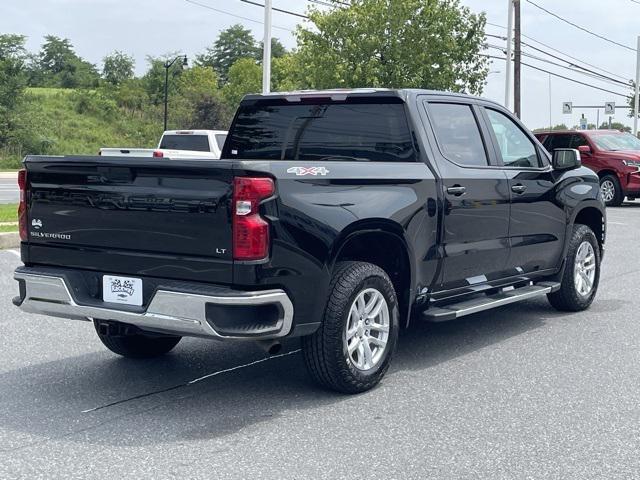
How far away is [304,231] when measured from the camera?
4977 mm

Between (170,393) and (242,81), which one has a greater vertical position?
(242,81)

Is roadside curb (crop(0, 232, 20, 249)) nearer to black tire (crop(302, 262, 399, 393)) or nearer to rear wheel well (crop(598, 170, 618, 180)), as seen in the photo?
black tire (crop(302, 262, 399, 393))

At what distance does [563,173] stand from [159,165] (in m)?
4.27

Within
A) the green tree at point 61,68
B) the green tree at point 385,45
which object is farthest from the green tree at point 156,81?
the green tree at point 385,45

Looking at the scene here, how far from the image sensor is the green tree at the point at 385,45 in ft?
129

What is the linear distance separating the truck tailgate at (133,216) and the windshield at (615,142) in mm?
19053

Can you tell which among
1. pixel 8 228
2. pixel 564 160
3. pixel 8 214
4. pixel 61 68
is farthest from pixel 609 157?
pixel 61 68

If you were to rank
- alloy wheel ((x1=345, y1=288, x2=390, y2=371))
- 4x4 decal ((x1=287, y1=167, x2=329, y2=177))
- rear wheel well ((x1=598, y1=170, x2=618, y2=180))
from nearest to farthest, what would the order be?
4x4 decal ((x1=287, y1=167, x2=329, y2=177)), alloy wheel ((x1=345, y1=288, x2=390, y2=371)), rear wheel well ((x1=598, y1=170, x2=618, y2=180))

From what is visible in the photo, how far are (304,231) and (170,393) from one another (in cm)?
138

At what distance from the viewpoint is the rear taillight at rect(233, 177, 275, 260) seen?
4.69 metres

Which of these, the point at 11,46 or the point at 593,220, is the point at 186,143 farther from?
the point at 11,46

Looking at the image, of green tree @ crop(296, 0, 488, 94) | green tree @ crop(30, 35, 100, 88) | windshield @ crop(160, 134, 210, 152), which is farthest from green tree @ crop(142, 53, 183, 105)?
windshield @ crop(160, 134, 210, 152)

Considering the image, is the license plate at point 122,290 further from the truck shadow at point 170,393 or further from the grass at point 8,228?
the grass at point 8,228

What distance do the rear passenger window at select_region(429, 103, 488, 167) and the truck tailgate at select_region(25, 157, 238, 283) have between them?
2.20 m
